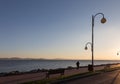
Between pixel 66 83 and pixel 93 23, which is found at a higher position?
pixel 93 23

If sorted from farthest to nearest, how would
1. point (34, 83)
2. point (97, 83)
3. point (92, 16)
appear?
point (92, 16), point (97, 83), point (34, 83)

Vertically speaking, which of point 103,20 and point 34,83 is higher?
point 103,20

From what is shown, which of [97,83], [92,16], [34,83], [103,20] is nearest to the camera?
[34,83]

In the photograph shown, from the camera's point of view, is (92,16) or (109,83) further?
(92,16)

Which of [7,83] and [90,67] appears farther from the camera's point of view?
[90,67]

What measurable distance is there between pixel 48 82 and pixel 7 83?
289 cm

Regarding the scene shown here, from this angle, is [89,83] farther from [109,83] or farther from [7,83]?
[7,83]

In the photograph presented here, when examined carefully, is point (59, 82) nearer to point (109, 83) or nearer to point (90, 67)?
point (109, 83)

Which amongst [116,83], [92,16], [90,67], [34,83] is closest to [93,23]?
[92,16]

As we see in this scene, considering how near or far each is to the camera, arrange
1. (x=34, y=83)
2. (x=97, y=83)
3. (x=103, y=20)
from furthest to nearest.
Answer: (x=103, y=20) < (x=97, y=83) < (x=34, y=83)

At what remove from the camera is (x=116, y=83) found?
24391 mm

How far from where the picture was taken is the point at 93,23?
40469mm

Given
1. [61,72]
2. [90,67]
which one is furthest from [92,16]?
[61,72]

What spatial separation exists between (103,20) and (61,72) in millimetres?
6576
